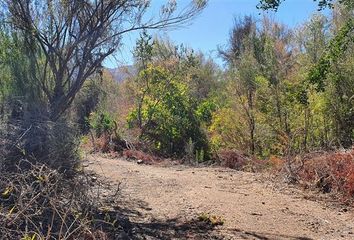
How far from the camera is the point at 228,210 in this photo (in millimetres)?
8148

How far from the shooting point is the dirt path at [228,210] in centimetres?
702

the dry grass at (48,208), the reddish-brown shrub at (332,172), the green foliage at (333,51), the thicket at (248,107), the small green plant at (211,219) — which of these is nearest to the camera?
the dry grass at (48,208)

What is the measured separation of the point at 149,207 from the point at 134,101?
1379 centimetres

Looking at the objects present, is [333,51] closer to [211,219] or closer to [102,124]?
[211,219]

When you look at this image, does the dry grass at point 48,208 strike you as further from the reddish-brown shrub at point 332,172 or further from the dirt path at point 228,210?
the reddish-brown shrub at point 332,172

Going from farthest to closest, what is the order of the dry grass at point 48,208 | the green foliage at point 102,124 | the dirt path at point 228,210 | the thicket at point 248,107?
the green foliage at point 102,124 → the thicket at point 248,107 → the dirt path at point 228,210 → the dry grass at point 48,208

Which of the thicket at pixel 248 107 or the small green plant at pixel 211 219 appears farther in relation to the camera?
the thicket at pixel 248 107

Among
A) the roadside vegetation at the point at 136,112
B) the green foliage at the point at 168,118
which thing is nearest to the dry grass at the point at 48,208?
the roadside vegetation at the point at 136,112

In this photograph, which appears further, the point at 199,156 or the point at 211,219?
the point at 199,156

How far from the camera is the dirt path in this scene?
23.0 ft

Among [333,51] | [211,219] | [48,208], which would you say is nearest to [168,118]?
[333,51]

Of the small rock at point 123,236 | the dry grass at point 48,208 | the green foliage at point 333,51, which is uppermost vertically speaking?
the green foliage at point 333,51

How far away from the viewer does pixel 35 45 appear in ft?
31.6

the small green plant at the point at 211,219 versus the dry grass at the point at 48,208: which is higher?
the dry grass at the point at 48,208
